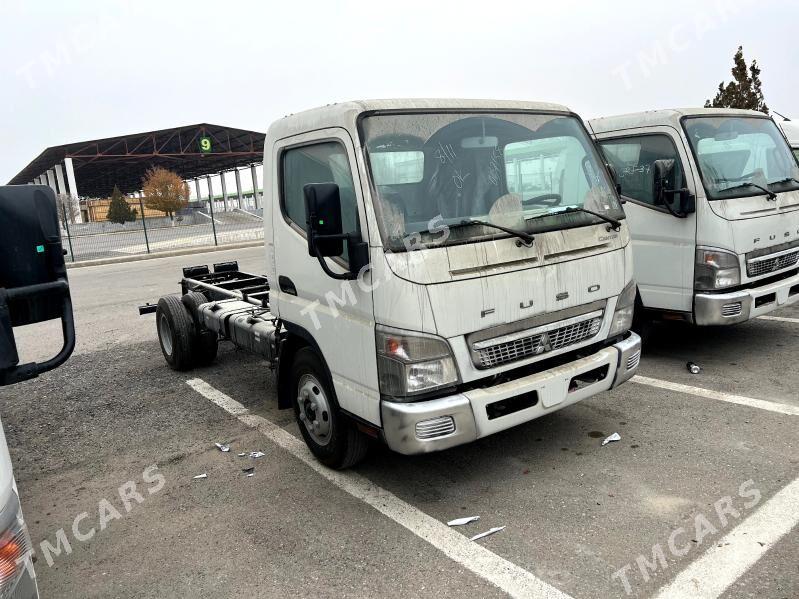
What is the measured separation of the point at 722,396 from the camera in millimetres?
5000

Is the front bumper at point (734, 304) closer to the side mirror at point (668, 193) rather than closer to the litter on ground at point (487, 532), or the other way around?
the side mirror at point (668, 193)

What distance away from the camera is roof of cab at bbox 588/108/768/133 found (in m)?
5.82

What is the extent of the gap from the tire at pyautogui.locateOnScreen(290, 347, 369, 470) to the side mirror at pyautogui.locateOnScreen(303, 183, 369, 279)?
0.86 metres

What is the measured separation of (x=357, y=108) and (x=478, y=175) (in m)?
0.82

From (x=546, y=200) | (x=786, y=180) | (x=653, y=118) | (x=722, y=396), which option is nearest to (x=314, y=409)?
(x=546, y=200)

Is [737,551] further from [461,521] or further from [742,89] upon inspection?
[742,89]

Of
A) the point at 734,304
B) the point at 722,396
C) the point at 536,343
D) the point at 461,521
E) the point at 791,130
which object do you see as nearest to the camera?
the point at 461,521

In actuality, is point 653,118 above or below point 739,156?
above

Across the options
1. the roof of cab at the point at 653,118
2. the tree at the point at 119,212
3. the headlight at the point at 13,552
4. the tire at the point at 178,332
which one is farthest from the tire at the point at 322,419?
the tree at the point at 119,212

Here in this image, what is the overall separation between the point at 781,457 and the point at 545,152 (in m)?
2.48

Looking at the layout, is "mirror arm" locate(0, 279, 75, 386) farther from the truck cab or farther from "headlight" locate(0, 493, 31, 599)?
the truck cab

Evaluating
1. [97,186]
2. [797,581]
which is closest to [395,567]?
[797,581]

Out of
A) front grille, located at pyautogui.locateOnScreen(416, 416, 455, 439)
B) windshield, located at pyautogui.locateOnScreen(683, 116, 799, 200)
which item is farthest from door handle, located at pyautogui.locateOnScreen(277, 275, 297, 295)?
windshield, located at pyautogui.locateOnScreen(683, 116, 799, 200)

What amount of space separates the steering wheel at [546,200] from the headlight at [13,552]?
2.97m
